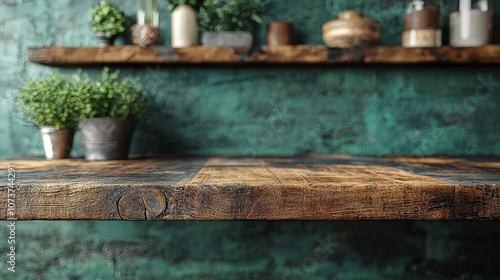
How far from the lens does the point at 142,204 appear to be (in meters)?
0.82

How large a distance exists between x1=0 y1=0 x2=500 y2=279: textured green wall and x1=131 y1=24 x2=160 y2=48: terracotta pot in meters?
0.16

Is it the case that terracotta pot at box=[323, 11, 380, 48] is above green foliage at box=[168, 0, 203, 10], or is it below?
below

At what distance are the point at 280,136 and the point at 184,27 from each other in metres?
0.53

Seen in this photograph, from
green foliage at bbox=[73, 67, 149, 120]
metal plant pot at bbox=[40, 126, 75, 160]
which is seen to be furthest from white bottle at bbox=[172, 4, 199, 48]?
metal plant pot at bbox=[40, 126, 75, 160]

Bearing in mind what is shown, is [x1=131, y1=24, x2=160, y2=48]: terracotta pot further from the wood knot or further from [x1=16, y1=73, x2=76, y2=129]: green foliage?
the wood knot

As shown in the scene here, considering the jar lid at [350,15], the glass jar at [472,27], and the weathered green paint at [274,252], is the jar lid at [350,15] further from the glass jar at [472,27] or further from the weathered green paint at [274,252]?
the weathered green paint at [274,252]

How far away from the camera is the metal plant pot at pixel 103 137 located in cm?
138

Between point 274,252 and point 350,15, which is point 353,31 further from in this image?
point 274,252

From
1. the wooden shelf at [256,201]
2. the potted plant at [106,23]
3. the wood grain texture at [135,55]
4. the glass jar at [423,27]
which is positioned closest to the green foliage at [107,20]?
the potted plant at [106,23]

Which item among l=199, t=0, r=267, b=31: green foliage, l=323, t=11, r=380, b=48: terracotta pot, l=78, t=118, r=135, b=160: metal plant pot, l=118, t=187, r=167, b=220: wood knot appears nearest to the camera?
l=118, t=187, r=167, b=220: wood knot

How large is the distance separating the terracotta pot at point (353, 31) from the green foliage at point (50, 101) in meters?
0.87

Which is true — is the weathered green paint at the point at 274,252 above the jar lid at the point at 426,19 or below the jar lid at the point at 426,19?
below

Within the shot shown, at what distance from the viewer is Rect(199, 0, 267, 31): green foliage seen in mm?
1594

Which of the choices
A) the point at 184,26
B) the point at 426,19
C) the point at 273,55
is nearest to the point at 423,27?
the point at 426,19
